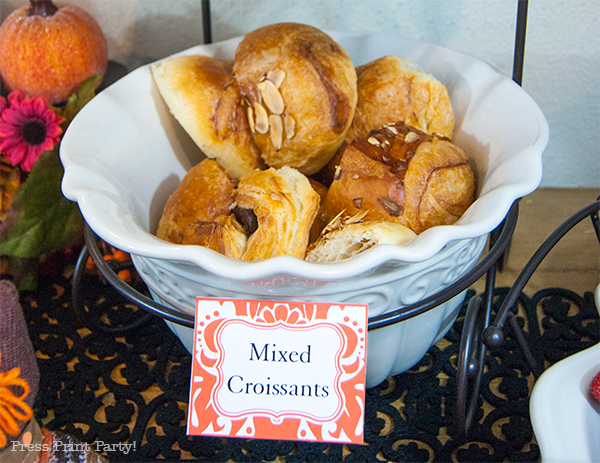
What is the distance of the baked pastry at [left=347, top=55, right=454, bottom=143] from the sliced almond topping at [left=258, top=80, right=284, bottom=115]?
0.36ft

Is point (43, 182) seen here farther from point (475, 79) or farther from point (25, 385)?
point (475, 79)

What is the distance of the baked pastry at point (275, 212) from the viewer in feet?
1.58

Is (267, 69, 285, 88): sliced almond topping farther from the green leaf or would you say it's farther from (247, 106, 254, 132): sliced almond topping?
the green leaf

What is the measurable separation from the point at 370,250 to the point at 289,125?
0.26 m

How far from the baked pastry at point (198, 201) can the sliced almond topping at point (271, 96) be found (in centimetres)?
9

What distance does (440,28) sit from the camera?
919 millimetres

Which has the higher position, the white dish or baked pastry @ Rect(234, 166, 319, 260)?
baked pastry @ Rect(234, 166, 319, 260)

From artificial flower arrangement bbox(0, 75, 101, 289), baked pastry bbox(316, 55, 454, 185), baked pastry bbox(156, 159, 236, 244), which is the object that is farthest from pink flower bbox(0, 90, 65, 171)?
baked pastry bbox(316, 55, 454, 185)

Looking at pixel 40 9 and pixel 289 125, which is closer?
pixel 289 125

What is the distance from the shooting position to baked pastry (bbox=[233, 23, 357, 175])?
600 millimetres

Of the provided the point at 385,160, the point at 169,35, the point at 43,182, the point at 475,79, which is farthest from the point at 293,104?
the point at 169,35

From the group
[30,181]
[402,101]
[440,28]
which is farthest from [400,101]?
[30,181]

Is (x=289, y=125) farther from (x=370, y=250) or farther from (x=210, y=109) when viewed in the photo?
(x=370, y=250)

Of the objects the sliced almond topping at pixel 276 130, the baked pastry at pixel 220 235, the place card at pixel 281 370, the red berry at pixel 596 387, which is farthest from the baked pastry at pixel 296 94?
the red berry at pixel 596 387
